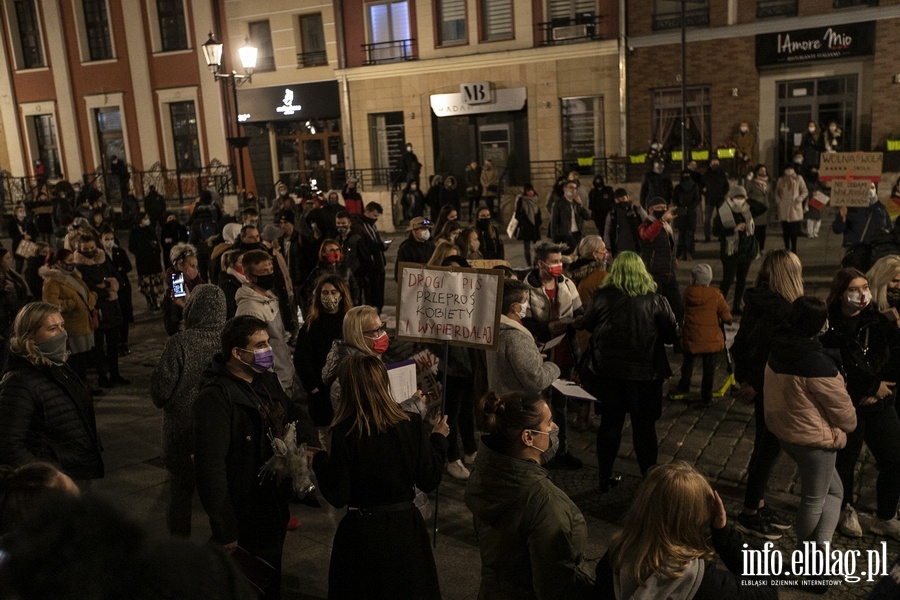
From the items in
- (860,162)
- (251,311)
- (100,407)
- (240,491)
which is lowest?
(100,407)

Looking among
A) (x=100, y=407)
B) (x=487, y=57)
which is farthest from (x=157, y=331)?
(x=487, y=57)

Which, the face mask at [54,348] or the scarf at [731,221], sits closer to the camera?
the face mask at [54,348]

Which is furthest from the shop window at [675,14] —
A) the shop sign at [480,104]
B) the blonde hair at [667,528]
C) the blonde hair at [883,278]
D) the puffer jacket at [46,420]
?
the blonde hair at [667,528]

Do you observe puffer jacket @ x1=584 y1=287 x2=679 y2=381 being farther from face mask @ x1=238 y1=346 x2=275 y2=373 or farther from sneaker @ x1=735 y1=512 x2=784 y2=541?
face mask @ x1=238 y1=346 x2=275 y2=373

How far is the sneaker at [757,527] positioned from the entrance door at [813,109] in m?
19.0

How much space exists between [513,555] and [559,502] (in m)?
0.29

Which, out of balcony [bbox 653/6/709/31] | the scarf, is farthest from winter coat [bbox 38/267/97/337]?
balcony [bbox 653/6/709/31]

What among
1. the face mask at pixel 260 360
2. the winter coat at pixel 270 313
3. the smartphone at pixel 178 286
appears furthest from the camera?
the smartphone at pixel 178 286

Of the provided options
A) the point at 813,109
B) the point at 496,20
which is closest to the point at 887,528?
the point at 813,109

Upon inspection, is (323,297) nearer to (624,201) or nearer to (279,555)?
(279,555)

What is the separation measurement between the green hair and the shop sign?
20.1 meters

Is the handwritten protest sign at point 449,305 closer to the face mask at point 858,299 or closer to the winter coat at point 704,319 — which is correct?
the face mask at point 858,299

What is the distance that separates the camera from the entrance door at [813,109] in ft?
72.3

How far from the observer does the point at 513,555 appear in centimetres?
329
